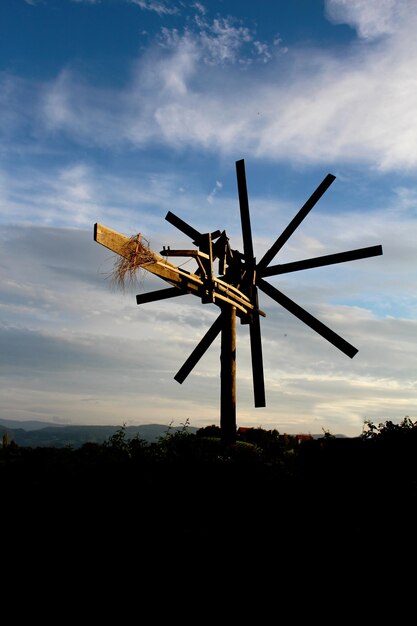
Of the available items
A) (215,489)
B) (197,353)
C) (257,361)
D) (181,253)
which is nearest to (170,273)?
(181,253)

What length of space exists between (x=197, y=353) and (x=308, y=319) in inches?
117

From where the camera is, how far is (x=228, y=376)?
38.8 feet

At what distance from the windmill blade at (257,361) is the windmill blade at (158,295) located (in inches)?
91.8

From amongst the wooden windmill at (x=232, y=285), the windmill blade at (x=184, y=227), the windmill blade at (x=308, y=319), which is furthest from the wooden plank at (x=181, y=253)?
the windmill blade at (x=308, y=319)

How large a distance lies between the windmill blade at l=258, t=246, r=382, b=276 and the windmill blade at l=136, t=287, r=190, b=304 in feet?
8.89

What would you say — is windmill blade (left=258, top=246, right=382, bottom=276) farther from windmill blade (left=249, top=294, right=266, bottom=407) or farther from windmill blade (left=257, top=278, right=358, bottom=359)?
windmill blade (left=249, top=294, right=266, bottom=407)

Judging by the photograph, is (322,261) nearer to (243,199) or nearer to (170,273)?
(243,199)

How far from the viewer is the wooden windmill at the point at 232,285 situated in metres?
11.1

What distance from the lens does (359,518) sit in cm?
663

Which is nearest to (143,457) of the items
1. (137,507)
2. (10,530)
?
(137,507)

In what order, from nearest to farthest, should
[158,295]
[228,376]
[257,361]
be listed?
[228,376], [158,295], [257,361]

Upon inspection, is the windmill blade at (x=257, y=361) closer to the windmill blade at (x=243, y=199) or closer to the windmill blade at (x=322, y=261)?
the windmill blade at (x=322, y=261)

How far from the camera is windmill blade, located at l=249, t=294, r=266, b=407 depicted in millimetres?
13195

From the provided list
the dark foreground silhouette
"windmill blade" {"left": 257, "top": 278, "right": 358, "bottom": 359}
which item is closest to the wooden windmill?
"windmill blade" {"left": 257, "top": 278, "right": 358, "bottom": 359}
